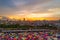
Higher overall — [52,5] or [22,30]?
[52,5]

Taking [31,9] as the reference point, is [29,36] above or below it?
below

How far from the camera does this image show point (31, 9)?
278 inches

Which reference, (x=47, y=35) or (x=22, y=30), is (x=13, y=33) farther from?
(x=47, y=35)

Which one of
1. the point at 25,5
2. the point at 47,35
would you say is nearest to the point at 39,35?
the point at 47,35

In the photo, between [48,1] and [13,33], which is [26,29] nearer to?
[13,33]

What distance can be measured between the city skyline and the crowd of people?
356 millimetres

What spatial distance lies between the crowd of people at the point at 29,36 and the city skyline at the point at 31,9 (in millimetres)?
356

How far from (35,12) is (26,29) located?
448mm

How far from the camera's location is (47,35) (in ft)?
22.8

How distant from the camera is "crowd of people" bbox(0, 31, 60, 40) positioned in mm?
6848

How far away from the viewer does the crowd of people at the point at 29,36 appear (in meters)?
6.85

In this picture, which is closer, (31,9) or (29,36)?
(29,36)

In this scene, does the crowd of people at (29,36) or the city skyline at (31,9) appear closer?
the crowd of people at (29,36)

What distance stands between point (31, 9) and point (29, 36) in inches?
24.0
